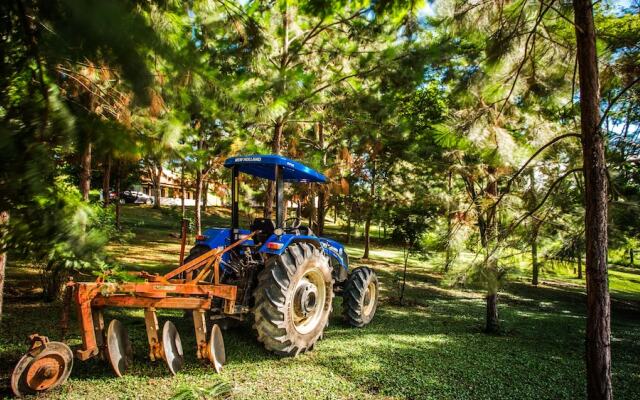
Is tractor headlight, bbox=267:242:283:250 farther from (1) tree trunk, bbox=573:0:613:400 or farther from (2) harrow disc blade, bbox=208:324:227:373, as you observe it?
(1) tree trunk, bbox=573:0:613:400

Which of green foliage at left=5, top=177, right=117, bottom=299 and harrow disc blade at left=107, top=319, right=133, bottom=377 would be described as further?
harrow disc blade at left=107, top=319, right=133, bottom=377

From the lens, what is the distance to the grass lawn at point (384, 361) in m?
3.49

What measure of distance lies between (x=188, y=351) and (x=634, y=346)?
831 centimetres

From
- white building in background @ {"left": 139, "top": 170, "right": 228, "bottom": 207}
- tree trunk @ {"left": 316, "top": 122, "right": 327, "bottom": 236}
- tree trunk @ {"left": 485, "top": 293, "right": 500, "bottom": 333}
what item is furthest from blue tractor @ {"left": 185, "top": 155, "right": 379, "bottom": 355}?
white building in background @ {"left": 139, "top": 170, "right": 228, "bottom": 207}

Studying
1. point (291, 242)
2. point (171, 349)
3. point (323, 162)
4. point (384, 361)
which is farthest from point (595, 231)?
point (323, 162)

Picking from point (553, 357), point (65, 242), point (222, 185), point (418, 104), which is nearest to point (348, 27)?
point (418, 104)

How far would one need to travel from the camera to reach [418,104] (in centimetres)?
1298

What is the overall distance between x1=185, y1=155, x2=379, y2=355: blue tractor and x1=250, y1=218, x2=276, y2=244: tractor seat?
2 centimetres

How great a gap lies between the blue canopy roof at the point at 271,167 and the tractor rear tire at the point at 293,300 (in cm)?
114

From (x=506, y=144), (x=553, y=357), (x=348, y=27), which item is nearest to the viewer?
(x=506, y=144)

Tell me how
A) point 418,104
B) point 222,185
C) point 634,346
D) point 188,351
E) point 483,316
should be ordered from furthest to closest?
point 222,185, point 418,104, point 483,316, point 634,346, point 188,351

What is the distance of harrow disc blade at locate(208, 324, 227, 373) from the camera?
3.75 meters

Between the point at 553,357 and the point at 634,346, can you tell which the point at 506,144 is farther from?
the point at 634,346

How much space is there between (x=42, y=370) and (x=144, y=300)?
0.92 meters
